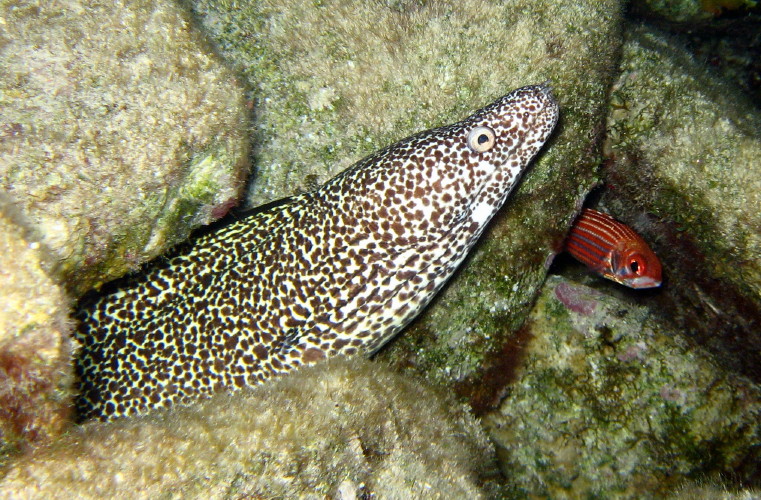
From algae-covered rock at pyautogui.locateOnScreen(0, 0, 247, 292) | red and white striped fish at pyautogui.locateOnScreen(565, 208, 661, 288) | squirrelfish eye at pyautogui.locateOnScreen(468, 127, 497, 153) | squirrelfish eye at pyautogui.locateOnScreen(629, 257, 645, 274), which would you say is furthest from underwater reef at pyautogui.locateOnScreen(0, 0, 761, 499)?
squirrelfish eye at pyautogui.locateOnScreen(468, 127, 497, 153)

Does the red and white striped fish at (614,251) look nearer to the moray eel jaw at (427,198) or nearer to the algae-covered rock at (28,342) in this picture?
the moray eel jaw at (427,198)

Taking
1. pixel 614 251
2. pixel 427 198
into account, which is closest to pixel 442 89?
pixel 427 198

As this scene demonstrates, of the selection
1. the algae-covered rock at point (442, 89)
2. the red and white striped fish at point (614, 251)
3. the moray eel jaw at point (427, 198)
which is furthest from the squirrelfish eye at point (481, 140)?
the red and white striped fish at point (614, 251)

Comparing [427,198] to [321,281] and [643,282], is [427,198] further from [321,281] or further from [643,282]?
[643,282]

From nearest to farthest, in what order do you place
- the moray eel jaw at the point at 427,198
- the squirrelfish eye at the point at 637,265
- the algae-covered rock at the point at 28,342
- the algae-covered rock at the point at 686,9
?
the algae-covered rock at the point at 28,342 → the moray eel jaw at the point at 427,198 → the squirrelfish eye at the point at 637,265 → the algae-covered rock at the point at 686,9

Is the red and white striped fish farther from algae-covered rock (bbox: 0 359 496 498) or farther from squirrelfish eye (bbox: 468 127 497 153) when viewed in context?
algae-covered rock (bbox: 0 359 496 498)
